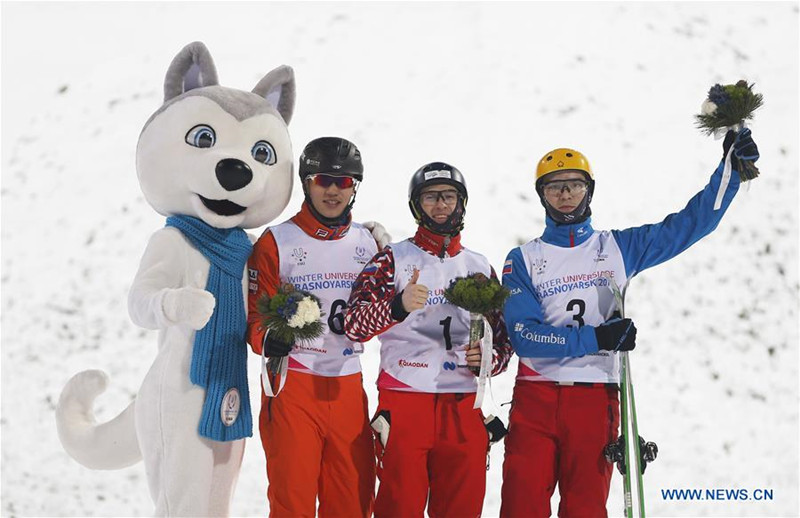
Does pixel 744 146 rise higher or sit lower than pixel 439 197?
higher

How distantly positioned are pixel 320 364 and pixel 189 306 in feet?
2.07

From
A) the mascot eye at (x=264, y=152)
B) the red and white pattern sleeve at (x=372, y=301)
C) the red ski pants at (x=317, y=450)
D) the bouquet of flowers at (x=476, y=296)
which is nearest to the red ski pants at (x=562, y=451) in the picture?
the bouquet of flowers at (x=476, y=296)

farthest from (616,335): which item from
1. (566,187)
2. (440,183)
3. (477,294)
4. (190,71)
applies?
(190,71)

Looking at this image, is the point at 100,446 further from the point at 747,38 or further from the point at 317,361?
the point at 747,38

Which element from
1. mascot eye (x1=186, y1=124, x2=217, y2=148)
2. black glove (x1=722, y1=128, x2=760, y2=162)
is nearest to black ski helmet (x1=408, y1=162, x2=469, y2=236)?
mascot eye (x1=186, y1=124, x2=217, y2=148)

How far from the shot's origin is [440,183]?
3.55 metres

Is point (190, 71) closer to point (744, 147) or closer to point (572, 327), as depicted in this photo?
point (572, 327)

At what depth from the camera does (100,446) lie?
383cm

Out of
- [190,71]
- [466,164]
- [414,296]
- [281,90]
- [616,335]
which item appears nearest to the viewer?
[414,296]

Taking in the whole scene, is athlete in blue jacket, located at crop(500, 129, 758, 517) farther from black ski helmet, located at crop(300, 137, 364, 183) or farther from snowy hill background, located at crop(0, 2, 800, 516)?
snowy hill background, located at crop(0, 2, 800, 516)

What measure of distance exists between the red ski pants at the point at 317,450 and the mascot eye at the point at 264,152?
951mm

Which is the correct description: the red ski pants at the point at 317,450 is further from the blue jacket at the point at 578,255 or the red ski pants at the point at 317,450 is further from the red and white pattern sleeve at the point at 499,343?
the blue jacket at the point at 578,255

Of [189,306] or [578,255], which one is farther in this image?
[578,255]

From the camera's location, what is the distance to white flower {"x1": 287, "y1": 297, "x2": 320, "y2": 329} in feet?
10.3
